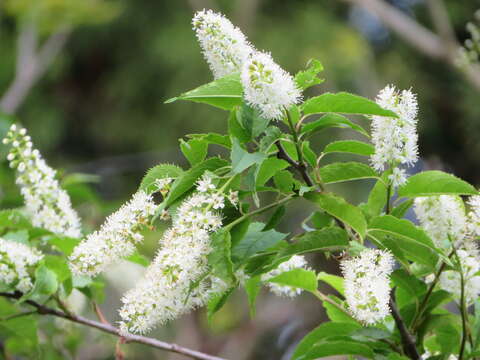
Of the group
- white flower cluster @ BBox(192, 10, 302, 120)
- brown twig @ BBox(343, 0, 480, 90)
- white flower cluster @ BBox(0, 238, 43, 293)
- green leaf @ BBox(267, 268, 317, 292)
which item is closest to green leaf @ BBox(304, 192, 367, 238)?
white flower cluster @ BBox(192, 10, 302, 120)

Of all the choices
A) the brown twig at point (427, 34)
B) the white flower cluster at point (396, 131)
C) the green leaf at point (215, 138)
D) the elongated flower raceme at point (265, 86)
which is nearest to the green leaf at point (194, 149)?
the green leaf at point (215, 138)

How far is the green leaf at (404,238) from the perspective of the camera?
37.7 inches

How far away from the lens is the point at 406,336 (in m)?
1.05

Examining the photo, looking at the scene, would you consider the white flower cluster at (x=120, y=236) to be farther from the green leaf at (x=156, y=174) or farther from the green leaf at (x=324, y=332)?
the green leaf at (x=324, y=332)

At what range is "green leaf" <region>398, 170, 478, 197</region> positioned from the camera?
0.97 meters

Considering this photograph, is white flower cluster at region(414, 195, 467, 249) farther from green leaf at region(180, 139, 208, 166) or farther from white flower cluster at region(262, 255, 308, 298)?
green leaf at region(180, 139, 208, 166)

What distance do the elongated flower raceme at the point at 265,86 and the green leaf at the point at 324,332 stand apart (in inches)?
15.0

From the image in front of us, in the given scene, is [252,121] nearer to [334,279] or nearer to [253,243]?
[253,243]

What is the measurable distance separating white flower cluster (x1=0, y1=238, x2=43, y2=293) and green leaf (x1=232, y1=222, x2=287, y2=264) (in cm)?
49

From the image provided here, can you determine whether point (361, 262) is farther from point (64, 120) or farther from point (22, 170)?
point (64, 120)

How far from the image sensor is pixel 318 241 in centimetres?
97

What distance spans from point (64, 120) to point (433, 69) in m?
5.27

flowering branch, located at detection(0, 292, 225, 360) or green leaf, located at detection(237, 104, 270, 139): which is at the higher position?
green leaf, located at detection(237, 104, 270, 139)

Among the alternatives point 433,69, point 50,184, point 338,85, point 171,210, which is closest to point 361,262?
point 171,210
